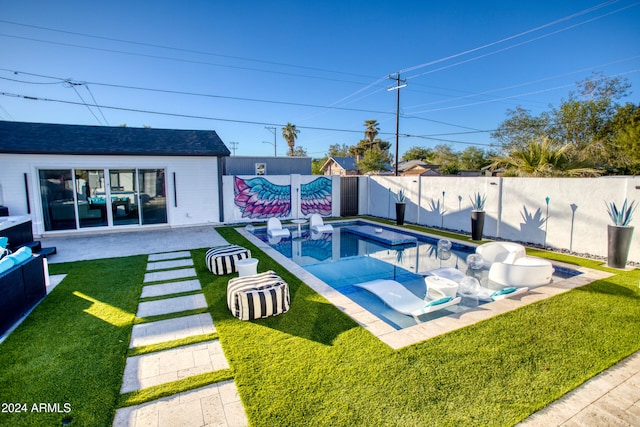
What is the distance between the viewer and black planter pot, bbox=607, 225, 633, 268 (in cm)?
664

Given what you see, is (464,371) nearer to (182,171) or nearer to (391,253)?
(391,253)

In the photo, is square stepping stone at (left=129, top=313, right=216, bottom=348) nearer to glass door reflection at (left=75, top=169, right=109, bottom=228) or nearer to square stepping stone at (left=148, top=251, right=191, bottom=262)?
square stepping stone at (left=148, top=251, right=191, bottom=262)

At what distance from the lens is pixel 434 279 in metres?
5.95

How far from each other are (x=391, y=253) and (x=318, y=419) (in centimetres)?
682

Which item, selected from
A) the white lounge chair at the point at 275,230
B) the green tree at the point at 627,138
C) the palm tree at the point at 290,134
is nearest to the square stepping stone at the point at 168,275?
the white lounge chair at the point at 275,230

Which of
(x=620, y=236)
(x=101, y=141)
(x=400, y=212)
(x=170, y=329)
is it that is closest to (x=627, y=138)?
(x=400, y=212)

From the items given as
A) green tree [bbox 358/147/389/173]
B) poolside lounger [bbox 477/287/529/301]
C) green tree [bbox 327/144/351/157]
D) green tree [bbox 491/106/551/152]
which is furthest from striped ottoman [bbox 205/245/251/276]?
green tree [bbox 327/144/351/157]

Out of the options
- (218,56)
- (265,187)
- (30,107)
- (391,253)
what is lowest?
(391,253)

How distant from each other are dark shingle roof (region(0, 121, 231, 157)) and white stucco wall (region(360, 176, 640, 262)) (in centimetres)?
812

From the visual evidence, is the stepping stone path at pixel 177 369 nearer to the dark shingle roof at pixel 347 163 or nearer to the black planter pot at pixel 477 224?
the black planter pot at pixel 477 224

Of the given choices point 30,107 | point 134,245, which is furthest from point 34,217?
point 30,107

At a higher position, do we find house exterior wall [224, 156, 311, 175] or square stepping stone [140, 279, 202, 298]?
house exterior wall [224, 156, 311, 175]

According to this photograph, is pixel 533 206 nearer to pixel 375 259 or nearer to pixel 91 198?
pixel 375 259

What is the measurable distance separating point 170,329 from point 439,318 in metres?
3.75
